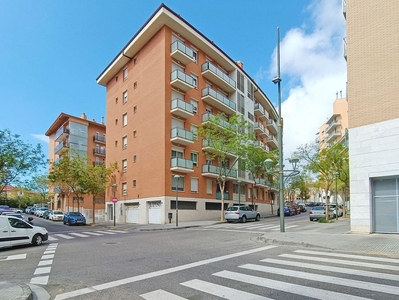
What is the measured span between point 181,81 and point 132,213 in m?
15.4

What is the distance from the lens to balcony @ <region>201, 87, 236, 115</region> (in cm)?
3581

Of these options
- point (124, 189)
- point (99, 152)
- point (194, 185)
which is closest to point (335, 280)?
point (194, 185)

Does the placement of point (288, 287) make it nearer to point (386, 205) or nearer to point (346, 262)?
point (346, 262)

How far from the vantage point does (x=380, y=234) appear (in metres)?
14.4

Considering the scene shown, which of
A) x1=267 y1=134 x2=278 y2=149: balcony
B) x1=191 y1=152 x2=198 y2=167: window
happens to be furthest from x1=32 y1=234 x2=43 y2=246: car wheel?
x1=267 y1=134 x2=278 y2=149: balcony

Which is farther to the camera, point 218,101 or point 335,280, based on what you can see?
point 218,101

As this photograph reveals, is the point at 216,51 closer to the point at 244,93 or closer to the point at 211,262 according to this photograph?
the point at 244,93

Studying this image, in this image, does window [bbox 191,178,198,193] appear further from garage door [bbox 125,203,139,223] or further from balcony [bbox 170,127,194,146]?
garage door [bbox 125,203,139,223]

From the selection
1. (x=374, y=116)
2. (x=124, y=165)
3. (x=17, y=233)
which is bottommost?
(x=17, y=233)

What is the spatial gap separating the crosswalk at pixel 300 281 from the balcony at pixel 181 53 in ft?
88.7

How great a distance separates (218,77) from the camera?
37531 mm

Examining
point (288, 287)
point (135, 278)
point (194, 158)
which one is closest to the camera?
point (288, 287)

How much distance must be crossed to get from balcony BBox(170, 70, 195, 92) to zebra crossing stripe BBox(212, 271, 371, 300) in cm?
2656

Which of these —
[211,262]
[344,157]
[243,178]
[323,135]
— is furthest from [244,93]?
[323,135]
